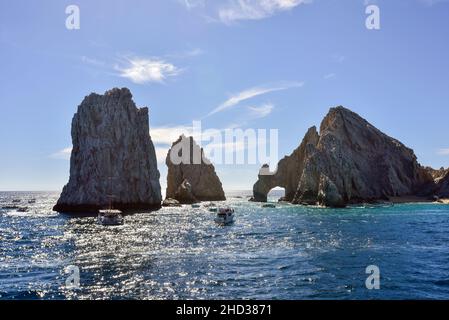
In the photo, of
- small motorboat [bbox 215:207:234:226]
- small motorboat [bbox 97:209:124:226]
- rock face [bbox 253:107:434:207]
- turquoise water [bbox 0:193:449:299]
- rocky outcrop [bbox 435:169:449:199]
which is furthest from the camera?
rocky outcrop [bbox 435:169:449:199]

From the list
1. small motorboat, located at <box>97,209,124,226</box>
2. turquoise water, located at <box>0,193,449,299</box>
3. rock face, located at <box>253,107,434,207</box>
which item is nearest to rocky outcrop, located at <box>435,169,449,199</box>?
rock face, located at <box>253,107,434,207</box>

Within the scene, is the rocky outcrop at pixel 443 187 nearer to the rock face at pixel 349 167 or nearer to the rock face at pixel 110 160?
the rock face at pixel 349 167

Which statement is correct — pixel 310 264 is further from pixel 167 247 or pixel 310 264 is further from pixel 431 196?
pixel 431 196

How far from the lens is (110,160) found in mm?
130000

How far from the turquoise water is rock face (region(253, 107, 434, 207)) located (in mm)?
80418

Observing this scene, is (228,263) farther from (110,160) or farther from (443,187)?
(443,187)

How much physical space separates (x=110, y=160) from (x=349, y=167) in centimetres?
9281

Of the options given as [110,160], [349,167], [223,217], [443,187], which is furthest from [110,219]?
[443,187]

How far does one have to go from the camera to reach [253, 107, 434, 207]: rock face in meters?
149

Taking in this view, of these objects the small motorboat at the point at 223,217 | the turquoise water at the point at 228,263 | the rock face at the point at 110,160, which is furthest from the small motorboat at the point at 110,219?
the rock face at the point at 110,160

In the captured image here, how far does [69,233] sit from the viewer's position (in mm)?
67125

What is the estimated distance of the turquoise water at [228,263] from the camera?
1194 inches

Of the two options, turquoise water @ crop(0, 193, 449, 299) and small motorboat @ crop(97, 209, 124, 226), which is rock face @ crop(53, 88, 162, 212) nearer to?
small motorboat @ crop(97, 209, 124, 226)

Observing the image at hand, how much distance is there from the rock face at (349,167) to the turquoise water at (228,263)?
80.4m
